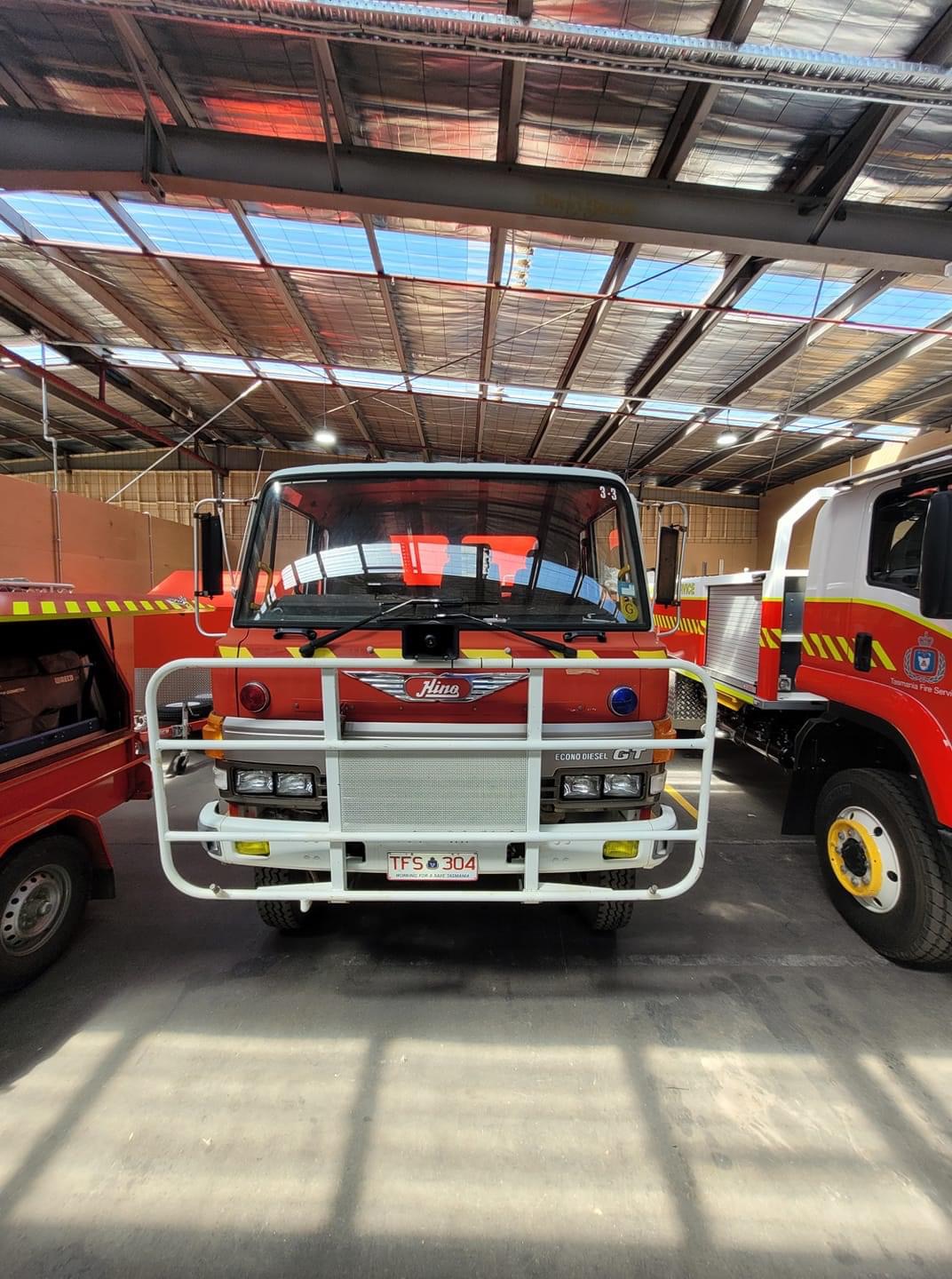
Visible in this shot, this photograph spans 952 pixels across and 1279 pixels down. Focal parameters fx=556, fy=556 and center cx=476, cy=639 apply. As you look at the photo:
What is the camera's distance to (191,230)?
525 cm

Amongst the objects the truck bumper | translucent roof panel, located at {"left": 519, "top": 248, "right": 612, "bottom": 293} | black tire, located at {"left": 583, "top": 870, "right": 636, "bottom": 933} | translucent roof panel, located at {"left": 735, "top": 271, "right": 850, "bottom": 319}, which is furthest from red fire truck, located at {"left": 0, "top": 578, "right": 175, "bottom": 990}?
translucent roof panel, located at {"left": 735, "top": 271, "right": 850, "bottom": 319}

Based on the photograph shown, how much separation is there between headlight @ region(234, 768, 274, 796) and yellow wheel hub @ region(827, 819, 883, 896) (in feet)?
9.95

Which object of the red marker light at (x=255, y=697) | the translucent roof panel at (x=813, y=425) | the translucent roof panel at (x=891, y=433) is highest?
the translucent roof panel at (x=813, y=425)

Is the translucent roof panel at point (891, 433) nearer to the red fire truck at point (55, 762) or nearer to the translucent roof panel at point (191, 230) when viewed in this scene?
the translucent roof panel at point (191, 230)

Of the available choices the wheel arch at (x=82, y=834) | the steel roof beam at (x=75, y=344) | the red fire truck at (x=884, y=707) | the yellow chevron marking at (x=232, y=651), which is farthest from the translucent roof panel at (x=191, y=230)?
the red fire truck at (x=884, y=707)

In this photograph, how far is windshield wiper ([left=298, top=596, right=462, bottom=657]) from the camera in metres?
2.20

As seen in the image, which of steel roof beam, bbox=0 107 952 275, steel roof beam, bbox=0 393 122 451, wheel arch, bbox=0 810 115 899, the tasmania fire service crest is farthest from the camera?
steel roof beam, bbox=0 393 122 451

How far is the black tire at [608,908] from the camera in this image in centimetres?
258

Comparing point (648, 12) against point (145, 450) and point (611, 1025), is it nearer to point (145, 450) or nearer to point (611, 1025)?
point (611, 1025)

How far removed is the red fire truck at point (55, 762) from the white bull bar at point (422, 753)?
0.78m

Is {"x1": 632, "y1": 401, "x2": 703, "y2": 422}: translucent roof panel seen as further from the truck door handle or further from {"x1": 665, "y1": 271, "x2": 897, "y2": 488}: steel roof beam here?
the truck door handle

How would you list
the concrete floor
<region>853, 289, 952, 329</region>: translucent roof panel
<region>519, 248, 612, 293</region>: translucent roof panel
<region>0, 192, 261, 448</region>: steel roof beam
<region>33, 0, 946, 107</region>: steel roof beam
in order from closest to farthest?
the concrete floor < <region>33, 0, 946, 107</region>: steel roof beam < <region>519, 248, 612, 293</region>: translucent roof panel < <region>0, 192, 261, 448</region>: steel roof beam < <region>853, 289, 952, 329</region>: translucent roof panel

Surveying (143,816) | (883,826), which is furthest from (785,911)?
(143,816)

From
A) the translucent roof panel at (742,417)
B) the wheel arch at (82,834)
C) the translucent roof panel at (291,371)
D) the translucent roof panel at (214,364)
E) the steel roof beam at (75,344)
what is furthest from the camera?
the translucent roof panel at (742,417)
